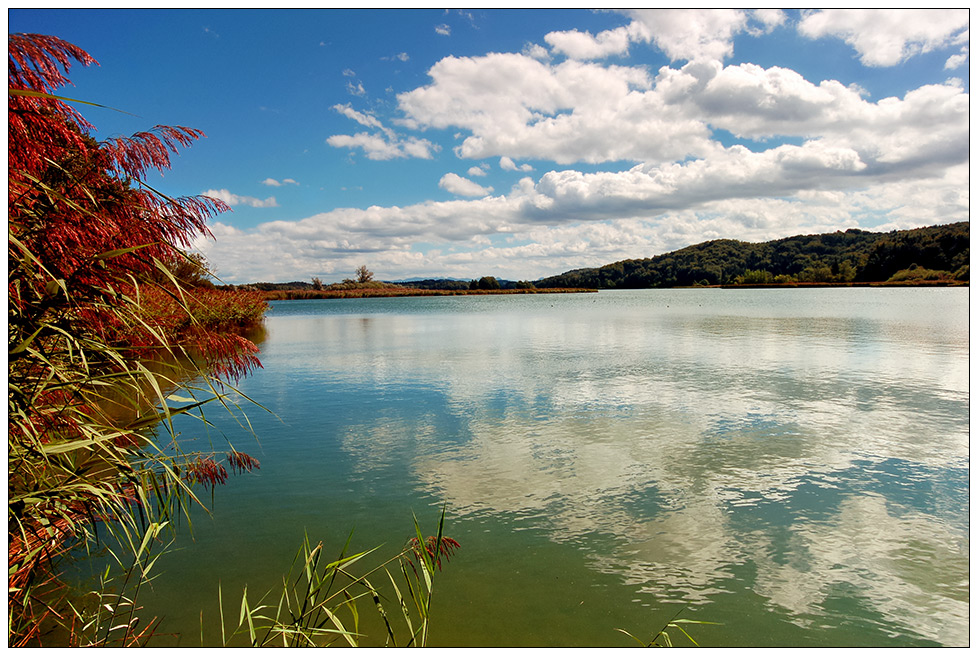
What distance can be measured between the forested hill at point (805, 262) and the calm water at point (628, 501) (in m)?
19.0

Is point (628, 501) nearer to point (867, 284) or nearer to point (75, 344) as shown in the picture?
point (75, 344)

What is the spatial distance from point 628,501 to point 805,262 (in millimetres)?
90480

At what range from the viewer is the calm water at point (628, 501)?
12.1 feet

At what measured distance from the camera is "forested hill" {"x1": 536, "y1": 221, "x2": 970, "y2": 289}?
150 feet

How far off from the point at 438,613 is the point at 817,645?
248 centimetres

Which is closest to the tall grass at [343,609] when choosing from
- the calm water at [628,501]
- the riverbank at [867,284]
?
the calm water at [628,501]

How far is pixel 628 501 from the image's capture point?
17.6 feet

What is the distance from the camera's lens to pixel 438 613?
3695mm

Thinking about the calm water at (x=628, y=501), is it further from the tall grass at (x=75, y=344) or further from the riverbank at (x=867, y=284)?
the riverbank at (x=867, y=284)

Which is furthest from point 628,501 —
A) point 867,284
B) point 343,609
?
point 867,284

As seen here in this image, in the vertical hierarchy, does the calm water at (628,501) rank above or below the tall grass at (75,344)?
below

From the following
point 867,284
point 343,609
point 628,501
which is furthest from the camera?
point 867,284

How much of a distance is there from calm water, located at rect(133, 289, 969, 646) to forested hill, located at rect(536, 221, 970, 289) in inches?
747

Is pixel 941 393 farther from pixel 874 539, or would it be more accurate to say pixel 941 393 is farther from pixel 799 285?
pixel 799 285
